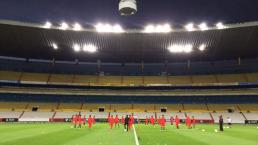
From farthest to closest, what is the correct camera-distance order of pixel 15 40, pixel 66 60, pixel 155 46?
pixel 66 60 → pixel 155 46 → pixel 15 40

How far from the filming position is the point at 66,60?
64188 mm

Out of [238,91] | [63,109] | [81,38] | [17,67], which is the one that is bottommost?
[63,109]

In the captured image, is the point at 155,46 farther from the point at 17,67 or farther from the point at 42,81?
the point at 17,67

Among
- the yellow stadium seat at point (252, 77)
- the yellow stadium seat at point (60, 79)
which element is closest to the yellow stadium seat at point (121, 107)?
the yellow stadium seat at point (60, 79)

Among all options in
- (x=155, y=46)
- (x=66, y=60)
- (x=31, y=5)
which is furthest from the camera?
(x=66, y=60)

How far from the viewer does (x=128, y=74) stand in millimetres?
64125

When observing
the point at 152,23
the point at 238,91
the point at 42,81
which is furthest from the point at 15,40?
the point at 238,91

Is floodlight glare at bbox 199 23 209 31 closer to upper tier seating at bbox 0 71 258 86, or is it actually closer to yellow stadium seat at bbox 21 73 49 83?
upper tier seating at bbox 0 71 258 86

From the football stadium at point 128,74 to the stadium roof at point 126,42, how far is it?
0.18m

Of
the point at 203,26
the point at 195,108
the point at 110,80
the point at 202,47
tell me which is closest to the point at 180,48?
the point at 202,47

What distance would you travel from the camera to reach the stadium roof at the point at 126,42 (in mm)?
45188

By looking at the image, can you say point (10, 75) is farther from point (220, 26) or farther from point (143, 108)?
point (220, 26)

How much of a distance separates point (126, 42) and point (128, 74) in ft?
48.7

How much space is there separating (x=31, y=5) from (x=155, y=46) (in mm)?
26420
